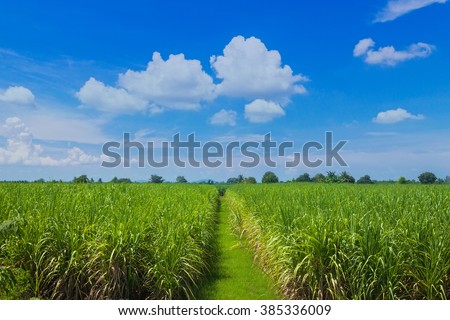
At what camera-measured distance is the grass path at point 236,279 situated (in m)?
6.89

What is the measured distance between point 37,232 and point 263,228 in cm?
456

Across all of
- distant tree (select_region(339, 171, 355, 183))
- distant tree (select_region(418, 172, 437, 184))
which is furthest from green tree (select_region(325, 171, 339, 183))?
distant tree (select_region(418, 172, 437, 184))

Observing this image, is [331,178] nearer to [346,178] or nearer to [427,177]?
[346,178]

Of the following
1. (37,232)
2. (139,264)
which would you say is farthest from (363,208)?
(37,232)

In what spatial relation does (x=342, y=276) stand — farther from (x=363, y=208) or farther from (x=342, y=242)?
(x=363, y=208)

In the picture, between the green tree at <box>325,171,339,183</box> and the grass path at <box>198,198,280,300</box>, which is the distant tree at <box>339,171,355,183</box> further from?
the grass path at <box>198,198,280,300</box>

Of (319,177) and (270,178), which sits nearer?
(319,177)

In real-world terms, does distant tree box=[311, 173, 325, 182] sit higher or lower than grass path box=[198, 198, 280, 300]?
higher

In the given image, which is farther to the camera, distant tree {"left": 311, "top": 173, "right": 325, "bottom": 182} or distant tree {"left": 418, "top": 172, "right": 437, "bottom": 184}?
distant tree {"left": 418, "top": 172, "right": 437, "bottom": 184}

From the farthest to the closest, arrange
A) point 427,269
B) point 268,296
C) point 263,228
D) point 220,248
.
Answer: point 220,248, point 263,228, point 268,296, point 427,269

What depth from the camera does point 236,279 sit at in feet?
25.7

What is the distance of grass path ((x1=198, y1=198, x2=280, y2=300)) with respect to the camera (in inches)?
271

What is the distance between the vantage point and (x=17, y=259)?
6285 mm

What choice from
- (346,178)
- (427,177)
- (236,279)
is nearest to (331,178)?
(346,178)
